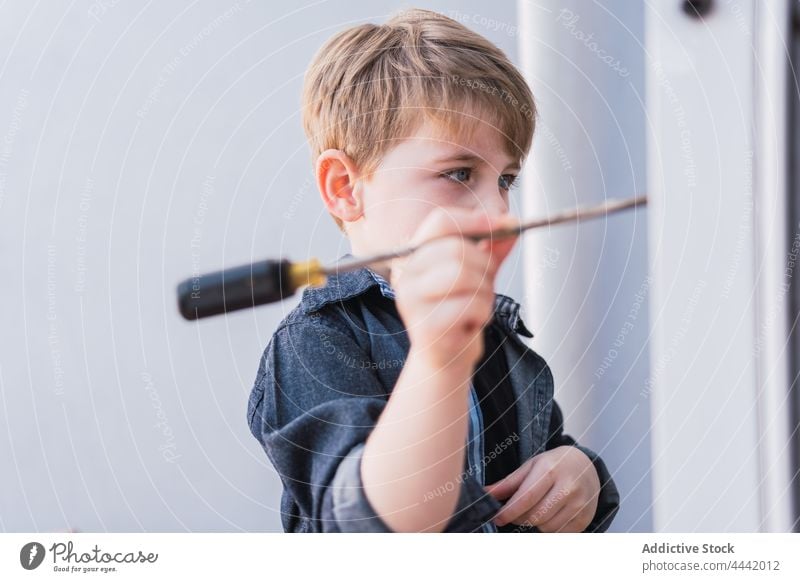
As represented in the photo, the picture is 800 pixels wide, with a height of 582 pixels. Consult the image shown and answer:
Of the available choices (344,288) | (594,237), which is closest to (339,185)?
(344,288)

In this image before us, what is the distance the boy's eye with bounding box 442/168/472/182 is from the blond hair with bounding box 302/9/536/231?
0.06ft

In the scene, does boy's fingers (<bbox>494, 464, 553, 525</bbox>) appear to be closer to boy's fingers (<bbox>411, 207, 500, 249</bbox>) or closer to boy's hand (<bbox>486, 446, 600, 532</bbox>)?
boy's hand (<bbox>486, 446, 600, 532</bbox>)

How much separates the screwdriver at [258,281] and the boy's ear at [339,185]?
30 millimetres

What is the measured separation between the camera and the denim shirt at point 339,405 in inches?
17.9

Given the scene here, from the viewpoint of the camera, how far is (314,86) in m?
0.51

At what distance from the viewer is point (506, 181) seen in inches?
19.9

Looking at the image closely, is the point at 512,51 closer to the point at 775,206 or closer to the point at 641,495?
the point at 775,206

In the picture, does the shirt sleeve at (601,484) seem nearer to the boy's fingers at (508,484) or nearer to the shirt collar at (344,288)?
the boy's fingers at (508,484)

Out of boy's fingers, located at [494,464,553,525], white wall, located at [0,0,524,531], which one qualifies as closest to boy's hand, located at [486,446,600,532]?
boy's fingers, located at [494,464,553,525]

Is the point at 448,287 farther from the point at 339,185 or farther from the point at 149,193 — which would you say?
the point at 149,193
